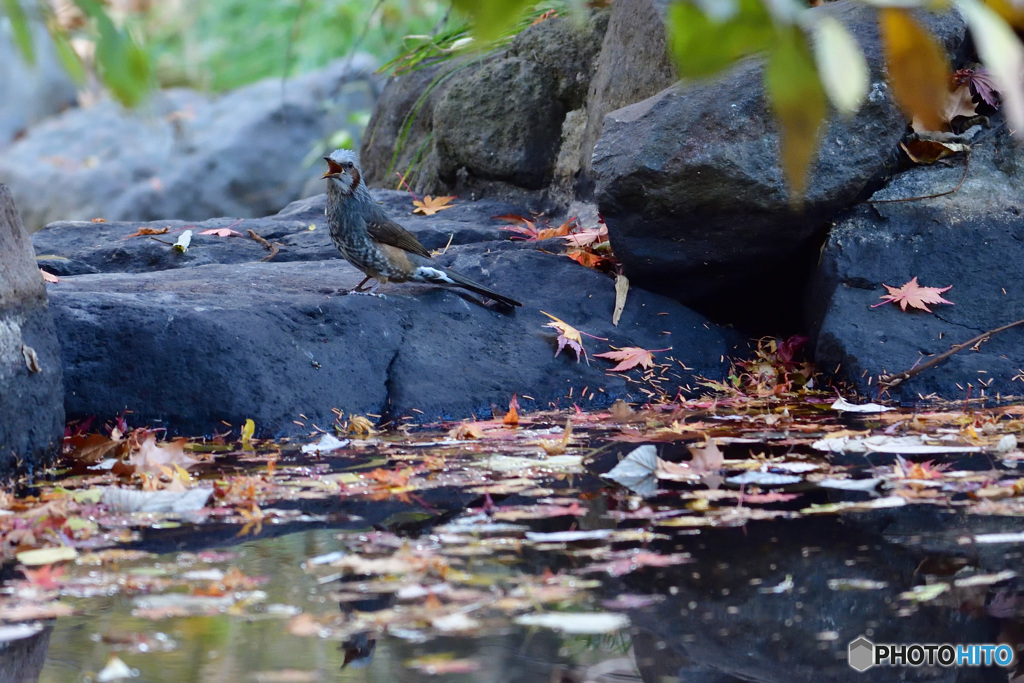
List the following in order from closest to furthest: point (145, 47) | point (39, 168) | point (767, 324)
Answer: point (145, 47), point (767, 324), point (39, 168)

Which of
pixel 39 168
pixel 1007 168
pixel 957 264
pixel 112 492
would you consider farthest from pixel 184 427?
pixel 39 168

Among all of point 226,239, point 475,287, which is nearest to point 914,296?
point 475,287

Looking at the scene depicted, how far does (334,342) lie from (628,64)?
2552 mm

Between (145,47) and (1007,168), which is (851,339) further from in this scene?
(145,47)

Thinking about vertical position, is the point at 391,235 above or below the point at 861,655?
above

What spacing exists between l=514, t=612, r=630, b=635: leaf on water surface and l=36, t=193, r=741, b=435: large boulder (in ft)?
7.77

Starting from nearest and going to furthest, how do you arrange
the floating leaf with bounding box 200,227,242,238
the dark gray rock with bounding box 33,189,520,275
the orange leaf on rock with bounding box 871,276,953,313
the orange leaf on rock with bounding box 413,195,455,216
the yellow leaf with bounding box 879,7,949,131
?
the yellow leaf with bounding box 879,7,949,131, the orange leaf on rock with bounding box 871,276,953,313, the dark gray rock with bounding box 33,189,520,275, the floating leaf with bounding box 200,227,242,238, the orange leaf on rock with bounding box 413,195,455,216

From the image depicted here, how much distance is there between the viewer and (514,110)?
6.66 m

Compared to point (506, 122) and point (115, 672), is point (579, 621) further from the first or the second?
point (506, 122)

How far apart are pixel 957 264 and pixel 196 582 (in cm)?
396

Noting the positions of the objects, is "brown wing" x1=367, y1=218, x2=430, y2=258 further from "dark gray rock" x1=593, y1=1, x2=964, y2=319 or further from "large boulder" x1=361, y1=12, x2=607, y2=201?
"large boulder" x1=361, y1=12, x2=607, y2=201

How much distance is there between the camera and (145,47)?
2.90 feet

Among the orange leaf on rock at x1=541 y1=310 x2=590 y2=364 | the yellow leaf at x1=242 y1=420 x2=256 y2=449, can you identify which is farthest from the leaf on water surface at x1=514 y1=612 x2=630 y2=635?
the orange leaf on rock at x1=541 y1=310 x2=590 y2=364

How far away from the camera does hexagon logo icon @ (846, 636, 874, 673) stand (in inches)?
65.0
